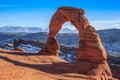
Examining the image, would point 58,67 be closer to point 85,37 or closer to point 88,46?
point 88,46

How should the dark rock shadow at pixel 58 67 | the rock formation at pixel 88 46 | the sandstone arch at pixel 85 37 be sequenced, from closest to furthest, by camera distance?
the dark rock shadow at pixel 58 67 < the rock formation at pixel 88 46 < the sandstone arch at pixel 85 37

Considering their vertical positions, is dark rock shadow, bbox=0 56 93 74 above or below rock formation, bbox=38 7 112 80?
below

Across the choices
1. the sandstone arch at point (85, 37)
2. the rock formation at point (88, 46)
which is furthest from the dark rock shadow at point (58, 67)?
the sandstone arch at point (85, 37)

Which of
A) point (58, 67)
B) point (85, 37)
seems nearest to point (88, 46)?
point (85, 37)

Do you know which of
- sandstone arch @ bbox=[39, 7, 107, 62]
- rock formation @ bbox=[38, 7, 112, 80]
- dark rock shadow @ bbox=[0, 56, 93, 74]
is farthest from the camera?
sandstone arch @ bbox=[39, 7, 107, 62]

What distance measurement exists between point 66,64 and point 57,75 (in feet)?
13.6

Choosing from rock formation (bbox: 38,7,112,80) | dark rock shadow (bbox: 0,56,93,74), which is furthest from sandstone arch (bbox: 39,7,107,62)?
dark rock shadow (bbox: 0,56,93,74)

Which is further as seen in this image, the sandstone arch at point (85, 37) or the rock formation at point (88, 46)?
the sandstone arch at point (85, 37)

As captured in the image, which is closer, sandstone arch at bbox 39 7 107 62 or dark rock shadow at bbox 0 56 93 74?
dark rock shadow at bbox 0 56 93 74

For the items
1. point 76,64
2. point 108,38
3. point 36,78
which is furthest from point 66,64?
point 108,38

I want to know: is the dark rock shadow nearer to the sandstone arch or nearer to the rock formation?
the rock formation

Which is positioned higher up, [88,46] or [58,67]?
[88,46]

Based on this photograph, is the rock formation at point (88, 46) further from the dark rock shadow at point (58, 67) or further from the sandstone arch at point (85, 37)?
the dark rock shadow at point (58, 67)

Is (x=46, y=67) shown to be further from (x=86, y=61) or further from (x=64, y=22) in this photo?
(x=64, y=22)
